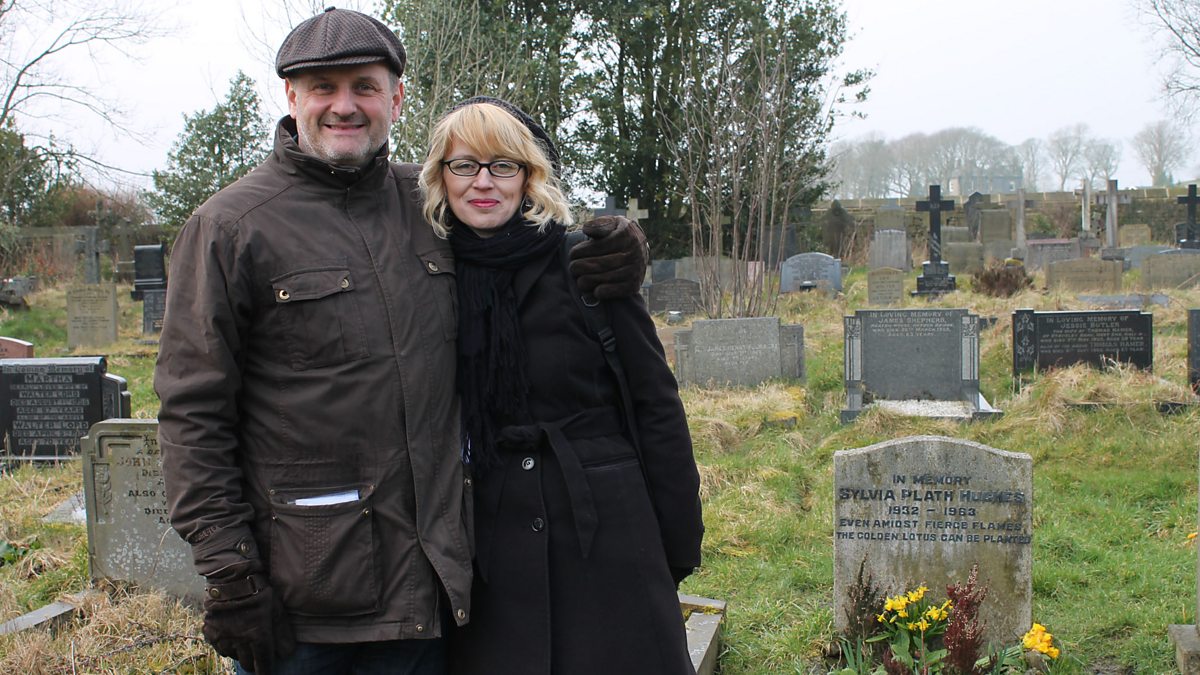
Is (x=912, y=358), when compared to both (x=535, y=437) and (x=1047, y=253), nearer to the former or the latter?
(x=535, y=437)

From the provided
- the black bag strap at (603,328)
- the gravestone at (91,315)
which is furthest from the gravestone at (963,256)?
the black bag strap at (603,328)

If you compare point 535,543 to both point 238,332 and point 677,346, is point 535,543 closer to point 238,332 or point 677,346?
point 238,332


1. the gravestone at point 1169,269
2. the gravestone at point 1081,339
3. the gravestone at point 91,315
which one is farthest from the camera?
the gravestone at point 1169,269

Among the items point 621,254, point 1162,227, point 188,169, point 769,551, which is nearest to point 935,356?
point 769,551

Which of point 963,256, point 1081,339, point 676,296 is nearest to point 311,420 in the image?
point 1081,339

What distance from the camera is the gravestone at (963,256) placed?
2286 centimetres

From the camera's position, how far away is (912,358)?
29.6 feet

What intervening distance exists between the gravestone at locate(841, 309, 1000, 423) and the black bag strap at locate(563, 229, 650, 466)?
6.65 m

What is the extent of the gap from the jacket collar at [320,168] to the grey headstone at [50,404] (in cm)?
592

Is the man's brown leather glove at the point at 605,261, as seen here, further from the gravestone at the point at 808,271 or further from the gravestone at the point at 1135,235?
the gravestone at the point at 1135,235

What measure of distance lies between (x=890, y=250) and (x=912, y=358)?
15.0 m

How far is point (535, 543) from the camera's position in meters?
2.28

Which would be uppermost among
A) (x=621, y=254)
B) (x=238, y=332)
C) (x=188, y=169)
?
(x=188, y=169)

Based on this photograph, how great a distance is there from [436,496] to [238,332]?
1.80 ft
